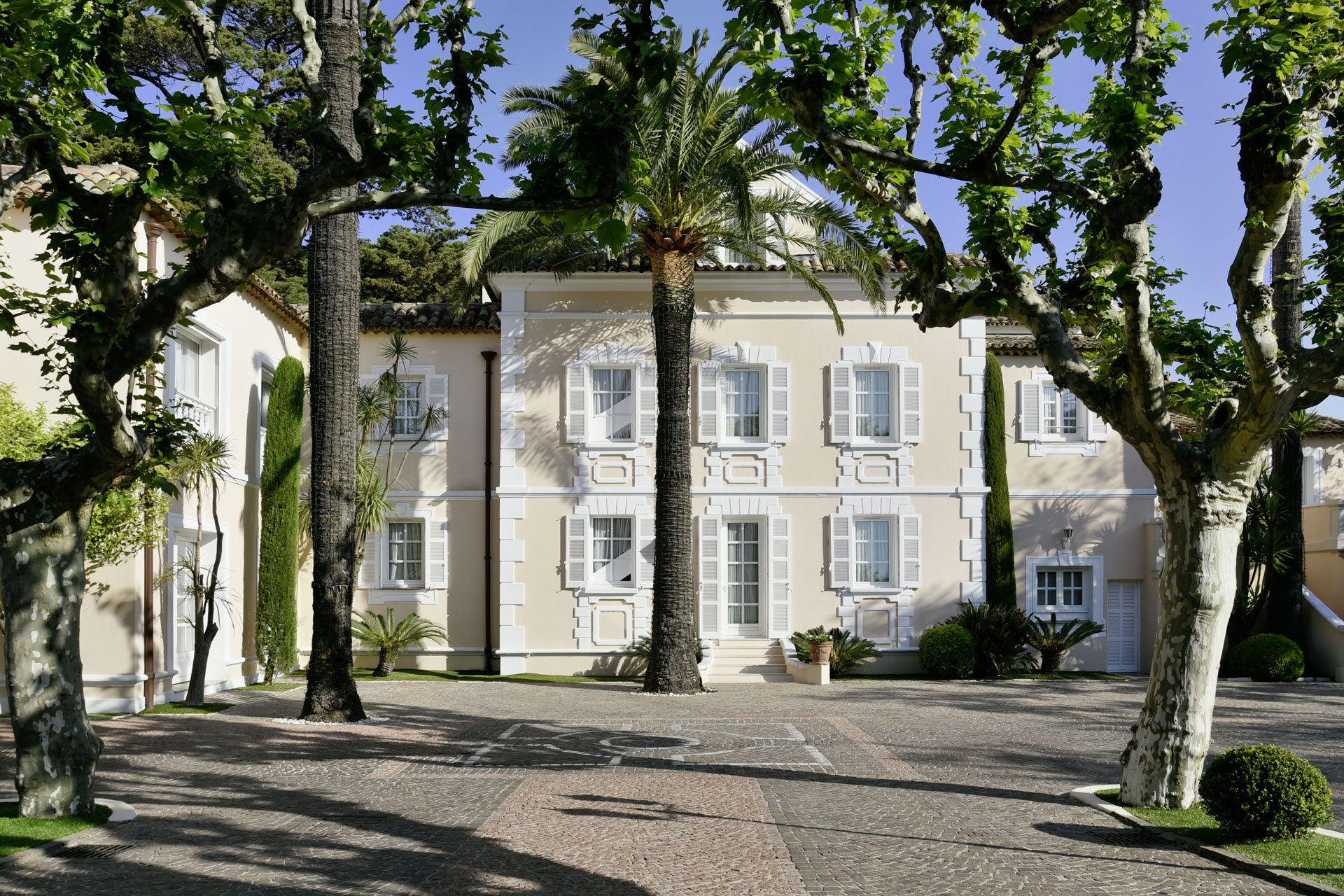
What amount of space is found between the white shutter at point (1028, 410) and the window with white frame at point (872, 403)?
2.52 metres

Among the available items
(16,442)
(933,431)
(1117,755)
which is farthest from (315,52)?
(933,431)

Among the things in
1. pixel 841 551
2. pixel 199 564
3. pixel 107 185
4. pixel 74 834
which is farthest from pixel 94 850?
pixel 841 551

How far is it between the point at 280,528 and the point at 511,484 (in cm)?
390

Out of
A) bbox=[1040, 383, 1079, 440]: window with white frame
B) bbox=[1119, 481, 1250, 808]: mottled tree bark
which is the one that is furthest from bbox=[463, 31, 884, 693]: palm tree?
bbox=[1119, 481, 1250, 808]: mottled tree bark

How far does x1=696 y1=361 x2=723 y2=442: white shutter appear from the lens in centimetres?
2044

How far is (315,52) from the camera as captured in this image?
8.15m

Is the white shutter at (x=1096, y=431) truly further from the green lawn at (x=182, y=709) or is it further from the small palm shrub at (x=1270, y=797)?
the green lawn at (x=182, y=709)

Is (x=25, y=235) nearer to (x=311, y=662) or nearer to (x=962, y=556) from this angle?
(x=311, y=662)

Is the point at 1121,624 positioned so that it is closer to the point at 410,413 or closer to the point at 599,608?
the point at 599,608

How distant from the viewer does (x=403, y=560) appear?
68.4ft

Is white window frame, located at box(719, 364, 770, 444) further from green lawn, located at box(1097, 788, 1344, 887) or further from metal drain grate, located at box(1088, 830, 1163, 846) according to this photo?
metal drain grate, located at box(1088, 830, 1163, 846)

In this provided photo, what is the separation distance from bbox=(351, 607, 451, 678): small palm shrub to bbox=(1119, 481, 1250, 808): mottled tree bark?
13.9 meters

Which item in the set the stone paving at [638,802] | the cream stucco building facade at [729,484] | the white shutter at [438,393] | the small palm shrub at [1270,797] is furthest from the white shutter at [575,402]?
the small palm shrub at [1270,797]

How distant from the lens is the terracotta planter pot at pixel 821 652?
1886 centimetres
